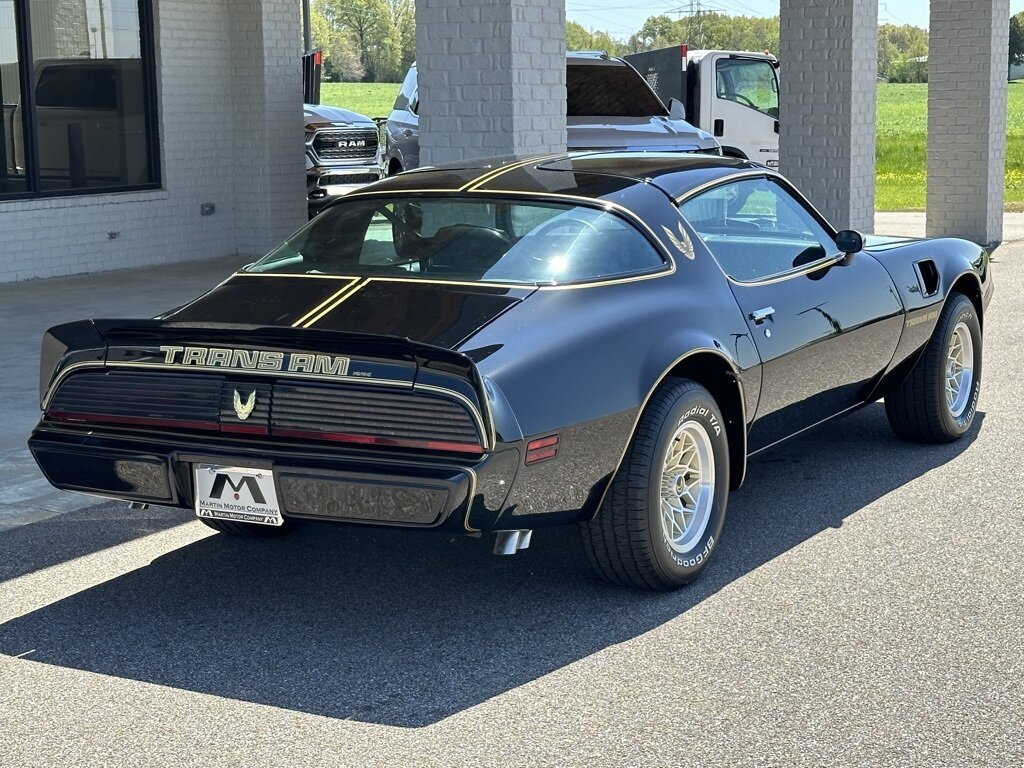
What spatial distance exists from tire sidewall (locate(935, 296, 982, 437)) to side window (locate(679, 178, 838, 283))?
910mm

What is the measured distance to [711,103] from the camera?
2056 centimetres

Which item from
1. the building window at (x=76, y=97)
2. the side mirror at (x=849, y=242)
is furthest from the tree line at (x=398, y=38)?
the side mirror at (x=849, y=242)

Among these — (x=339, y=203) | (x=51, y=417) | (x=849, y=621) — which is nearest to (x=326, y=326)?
(x=51, y=417)

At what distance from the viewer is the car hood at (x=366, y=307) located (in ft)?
14.4

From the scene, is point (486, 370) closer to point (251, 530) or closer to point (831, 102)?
point (251, 530)

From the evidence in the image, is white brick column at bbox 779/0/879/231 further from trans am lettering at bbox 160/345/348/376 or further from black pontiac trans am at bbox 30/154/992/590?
trans am lettering at bbox 160/345/348/376

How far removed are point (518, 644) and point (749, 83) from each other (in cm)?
1744

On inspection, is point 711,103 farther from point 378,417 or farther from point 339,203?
point 378,417

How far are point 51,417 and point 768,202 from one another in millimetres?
3060

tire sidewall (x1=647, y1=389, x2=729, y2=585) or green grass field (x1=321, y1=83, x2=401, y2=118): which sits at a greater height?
A: green grass field (x1=321, y1=83, x2=401, y2=118)

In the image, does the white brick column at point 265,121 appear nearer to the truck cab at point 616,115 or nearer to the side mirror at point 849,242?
the truck cab at point 616,115

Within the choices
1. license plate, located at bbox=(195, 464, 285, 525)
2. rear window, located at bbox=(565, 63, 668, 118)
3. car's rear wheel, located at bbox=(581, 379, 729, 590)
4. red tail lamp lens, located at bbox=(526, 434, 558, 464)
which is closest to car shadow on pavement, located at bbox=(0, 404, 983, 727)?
car's rear wheel, located at bbox=(581, 379, 729, 590)

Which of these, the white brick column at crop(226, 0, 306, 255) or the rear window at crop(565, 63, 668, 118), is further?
the white brick column at crop(226, 0, 306, 255)

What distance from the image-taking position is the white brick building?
1366 cm
